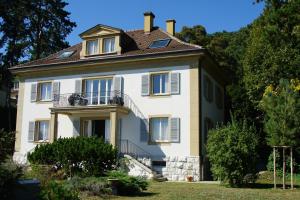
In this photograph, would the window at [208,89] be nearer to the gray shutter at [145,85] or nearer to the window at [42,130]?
the gray shutter at [145,85]

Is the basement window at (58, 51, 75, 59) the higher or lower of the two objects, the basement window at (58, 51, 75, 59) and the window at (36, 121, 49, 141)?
the higher

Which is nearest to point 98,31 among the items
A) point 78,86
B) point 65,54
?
point 65,54

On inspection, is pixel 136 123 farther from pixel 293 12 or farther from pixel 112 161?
pixel 293 12

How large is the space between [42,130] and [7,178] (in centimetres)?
2037

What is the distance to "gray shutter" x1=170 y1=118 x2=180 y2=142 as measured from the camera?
23750 mm

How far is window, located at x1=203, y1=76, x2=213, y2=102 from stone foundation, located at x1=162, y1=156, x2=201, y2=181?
4.53 metres

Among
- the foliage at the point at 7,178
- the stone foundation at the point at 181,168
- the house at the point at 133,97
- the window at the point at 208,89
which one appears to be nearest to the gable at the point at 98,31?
the house at the point at 133,97

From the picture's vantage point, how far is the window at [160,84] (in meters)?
24.9

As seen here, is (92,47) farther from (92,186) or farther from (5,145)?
(5,145)

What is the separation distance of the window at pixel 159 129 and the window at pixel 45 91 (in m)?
8.11

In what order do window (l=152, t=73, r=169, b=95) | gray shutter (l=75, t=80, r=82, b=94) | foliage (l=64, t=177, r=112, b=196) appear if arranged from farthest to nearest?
gray shutter (l=75, t=80, r=82, b=94), window (l=152, t=73, r=169, b=95), foliage (l=64, t=177, r=112, b=196)

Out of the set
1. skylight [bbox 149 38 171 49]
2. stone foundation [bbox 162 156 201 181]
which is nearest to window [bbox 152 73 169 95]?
skylight [bbox 149 38 171 49]

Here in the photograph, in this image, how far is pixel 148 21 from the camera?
2944 centimetres

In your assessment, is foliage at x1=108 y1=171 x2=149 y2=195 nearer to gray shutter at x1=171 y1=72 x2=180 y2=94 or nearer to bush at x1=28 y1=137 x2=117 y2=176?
bush at x1=28 y1=137 x2=117 y2=176
